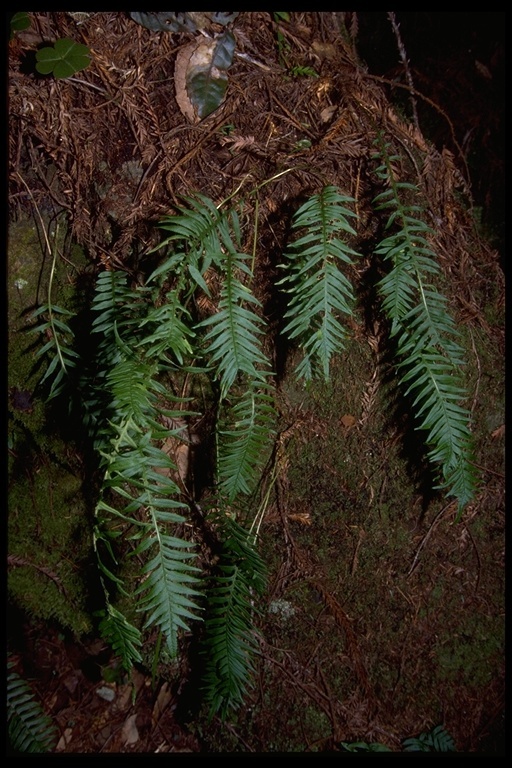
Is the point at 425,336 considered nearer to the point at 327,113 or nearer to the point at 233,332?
the point at 233,332

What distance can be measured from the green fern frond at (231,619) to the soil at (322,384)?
0.28 m

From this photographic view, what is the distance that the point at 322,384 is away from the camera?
2.51 meters

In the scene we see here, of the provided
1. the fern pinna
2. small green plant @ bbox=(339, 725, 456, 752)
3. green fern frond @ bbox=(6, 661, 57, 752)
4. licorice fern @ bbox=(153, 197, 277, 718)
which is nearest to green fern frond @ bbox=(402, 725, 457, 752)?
small green plant @ bbox=(339, 725, 456, 752)

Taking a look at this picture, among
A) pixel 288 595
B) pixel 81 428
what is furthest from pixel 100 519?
pixel 288 595

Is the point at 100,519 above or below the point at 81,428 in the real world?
below

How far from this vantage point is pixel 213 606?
2504 mm

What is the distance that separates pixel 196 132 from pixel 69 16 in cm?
77

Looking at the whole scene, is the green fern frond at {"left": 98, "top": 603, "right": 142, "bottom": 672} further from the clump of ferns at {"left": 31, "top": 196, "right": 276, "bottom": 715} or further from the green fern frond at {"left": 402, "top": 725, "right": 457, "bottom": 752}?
the green fern frond at {"left": 402, "top": 725, "right": 457, "bottom": 752}

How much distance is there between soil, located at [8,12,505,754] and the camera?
230cm

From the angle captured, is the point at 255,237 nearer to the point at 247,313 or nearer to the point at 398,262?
the point at 247,313

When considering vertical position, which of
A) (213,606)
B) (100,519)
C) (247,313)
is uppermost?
(247,313)

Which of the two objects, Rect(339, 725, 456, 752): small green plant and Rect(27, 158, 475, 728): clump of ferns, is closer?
Rect(27, 158, 475, 728): clump of ferns

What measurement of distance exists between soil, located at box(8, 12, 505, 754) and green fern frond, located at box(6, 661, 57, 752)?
0.34 meters

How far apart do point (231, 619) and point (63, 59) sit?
2.67 m
